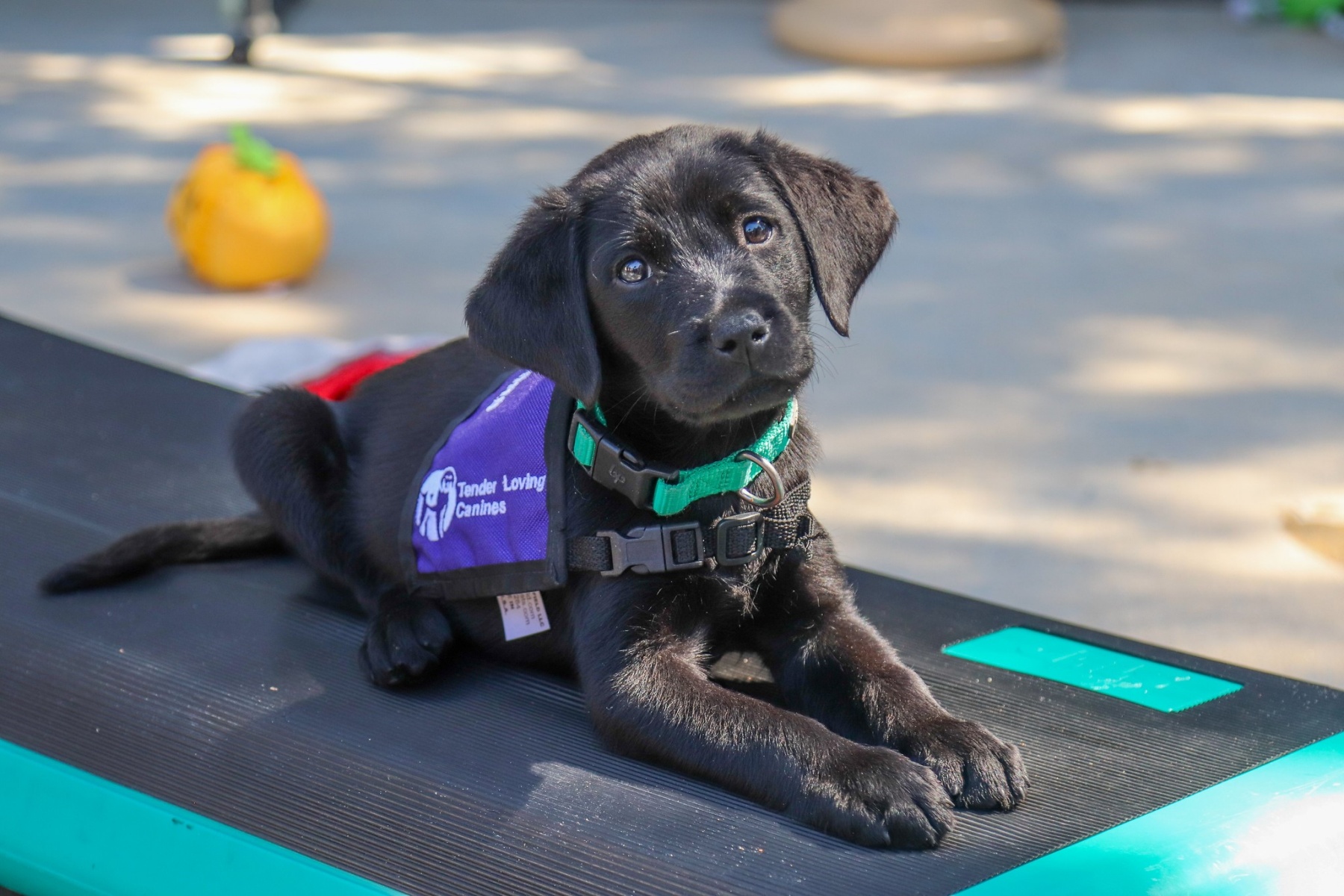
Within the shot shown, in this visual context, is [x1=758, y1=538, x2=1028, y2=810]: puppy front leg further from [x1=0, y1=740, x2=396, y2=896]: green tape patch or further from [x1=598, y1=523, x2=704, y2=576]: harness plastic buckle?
[x1=0, y1=740, x2=396, y2=896]: green tape patch

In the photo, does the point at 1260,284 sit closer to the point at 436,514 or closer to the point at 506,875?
the point at 436,514

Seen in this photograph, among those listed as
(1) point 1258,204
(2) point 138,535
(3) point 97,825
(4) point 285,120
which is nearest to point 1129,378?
(1) point 1258,204

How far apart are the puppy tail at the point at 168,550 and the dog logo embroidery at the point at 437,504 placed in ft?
1.59

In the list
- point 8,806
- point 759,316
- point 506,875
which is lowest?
point 8,806

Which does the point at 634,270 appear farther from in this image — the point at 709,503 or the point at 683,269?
the point at 709,503

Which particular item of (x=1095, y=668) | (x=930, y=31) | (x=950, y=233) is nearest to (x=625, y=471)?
(x=1095, y=668)

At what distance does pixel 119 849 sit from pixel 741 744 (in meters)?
0.90

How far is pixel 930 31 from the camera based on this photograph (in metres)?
7.58

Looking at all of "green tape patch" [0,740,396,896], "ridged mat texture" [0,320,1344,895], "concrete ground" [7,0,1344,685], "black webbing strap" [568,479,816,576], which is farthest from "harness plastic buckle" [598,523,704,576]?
"concrete ground" [7,0,1344,685]

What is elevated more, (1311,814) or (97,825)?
(1311,814)

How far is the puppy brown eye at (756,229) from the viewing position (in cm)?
208

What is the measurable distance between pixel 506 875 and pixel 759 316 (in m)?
0.78

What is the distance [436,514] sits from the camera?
225 centimetres

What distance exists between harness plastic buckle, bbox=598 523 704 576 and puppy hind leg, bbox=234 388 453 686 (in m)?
0.54
